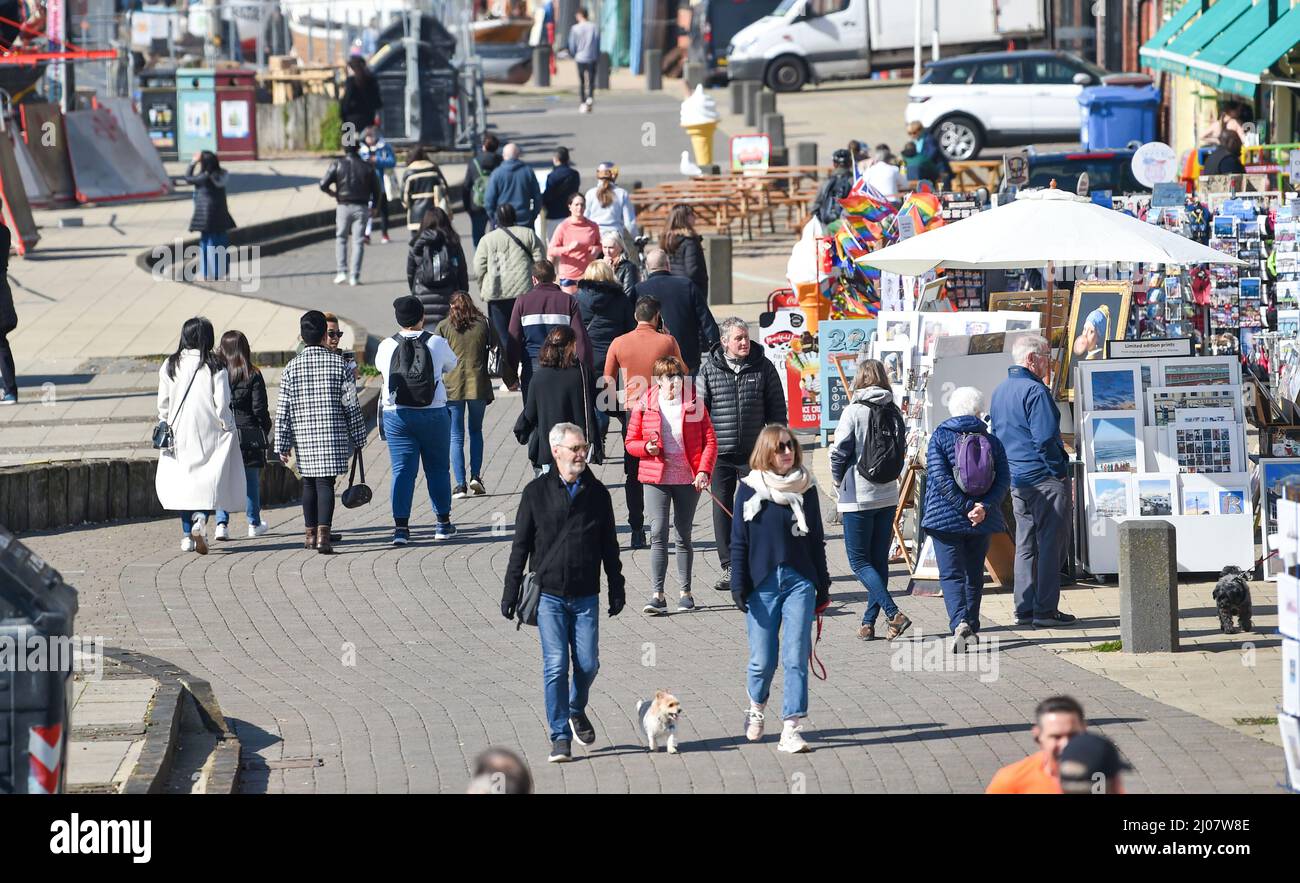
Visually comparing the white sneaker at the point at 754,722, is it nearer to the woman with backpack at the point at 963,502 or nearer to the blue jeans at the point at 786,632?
the blue jeans at the point at 786,632

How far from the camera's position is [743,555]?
29.9 feet

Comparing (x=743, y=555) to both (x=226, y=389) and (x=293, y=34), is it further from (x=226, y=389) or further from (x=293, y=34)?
(x=293, y=34)

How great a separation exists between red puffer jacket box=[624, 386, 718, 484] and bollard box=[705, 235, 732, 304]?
11192 mm

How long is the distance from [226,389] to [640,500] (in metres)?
2.74

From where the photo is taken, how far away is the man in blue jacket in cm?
1134

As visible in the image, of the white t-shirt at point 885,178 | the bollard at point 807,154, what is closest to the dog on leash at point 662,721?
the white t-shirt at point 885,178

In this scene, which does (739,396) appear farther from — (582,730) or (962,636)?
(582,730)

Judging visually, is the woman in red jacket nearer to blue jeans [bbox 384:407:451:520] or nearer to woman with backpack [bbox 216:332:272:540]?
blue jeans [bbox 384:407:451:520]

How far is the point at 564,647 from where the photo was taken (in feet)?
29.6

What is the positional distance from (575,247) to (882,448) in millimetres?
7586

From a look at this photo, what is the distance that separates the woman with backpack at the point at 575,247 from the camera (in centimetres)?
1802

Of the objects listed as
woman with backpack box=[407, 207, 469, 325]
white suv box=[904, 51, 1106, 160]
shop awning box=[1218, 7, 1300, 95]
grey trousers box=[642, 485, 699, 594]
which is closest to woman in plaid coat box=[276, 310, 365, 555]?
grey trousers box=[642, 485, 699, 594]

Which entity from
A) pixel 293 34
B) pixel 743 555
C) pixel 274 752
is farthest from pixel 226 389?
pixel 293 34

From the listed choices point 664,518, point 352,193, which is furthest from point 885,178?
point 664,518
